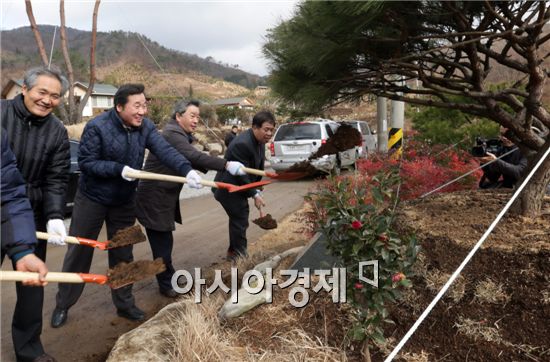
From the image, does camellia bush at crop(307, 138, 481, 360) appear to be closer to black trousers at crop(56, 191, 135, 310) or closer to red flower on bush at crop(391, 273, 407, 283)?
red flower on bush at crop(391, 273, 407, 283)

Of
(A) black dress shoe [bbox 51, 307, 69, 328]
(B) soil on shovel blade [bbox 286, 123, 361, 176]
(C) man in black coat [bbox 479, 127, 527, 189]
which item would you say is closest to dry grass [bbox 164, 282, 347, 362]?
(A) black dress shoe [bbox 51, 307, 69, 328]

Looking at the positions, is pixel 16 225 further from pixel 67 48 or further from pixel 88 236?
pixel 67 48

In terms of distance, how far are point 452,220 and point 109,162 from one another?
104 inches

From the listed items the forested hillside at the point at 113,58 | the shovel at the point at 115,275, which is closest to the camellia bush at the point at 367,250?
the shovel at the point at 115,275

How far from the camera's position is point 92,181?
3.15 metres

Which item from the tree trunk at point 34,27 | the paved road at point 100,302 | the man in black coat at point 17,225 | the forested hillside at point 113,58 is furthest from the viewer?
the forested hillside at point 113,58

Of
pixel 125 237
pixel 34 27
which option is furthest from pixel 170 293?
pixel 34 27

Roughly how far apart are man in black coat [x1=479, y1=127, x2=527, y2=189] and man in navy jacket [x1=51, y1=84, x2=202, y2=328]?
2.65 m

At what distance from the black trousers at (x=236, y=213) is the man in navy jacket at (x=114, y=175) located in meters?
0.87

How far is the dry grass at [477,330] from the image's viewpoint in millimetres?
2175

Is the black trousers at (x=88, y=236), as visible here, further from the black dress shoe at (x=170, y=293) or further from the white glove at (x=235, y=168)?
the white glove at (x=235, y=168)

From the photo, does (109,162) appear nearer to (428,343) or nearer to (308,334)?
(308,334)

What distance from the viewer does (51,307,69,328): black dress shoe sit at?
3188 millimetres

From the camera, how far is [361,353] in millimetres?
2197
